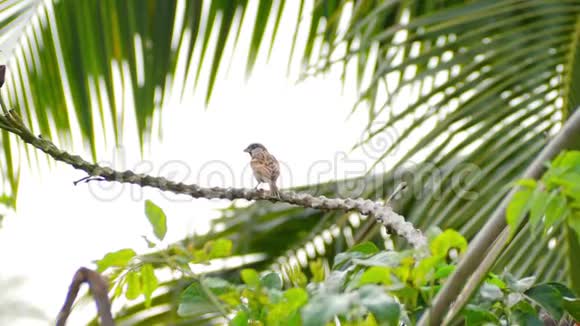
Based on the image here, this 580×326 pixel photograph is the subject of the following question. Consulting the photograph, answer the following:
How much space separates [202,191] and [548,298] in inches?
28.8

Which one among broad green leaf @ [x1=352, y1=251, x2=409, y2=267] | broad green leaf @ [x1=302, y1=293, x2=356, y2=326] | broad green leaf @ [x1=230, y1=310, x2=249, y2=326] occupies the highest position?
broad green leaf @ [x1=352, y1=251, x2=409, y2=267]

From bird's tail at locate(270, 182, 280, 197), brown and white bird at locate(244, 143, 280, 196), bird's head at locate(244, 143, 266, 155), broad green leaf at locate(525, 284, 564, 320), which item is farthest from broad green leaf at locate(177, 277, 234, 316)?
bird's head at locate(244, 143, 266, 155)

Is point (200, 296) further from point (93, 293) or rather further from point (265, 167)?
point (265, 167)

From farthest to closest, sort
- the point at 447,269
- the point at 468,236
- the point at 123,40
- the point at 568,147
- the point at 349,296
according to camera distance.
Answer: the point at 123,40, the point at 468,236, the point at 447,269, the point at 568,147, the point at 349,296

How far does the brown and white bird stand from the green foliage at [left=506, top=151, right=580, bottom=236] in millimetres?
2247

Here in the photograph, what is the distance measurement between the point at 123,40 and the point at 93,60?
0.44 ft

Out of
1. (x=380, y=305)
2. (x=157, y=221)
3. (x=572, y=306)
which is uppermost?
(x=157, y=221)

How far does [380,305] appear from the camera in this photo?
3.07 feet

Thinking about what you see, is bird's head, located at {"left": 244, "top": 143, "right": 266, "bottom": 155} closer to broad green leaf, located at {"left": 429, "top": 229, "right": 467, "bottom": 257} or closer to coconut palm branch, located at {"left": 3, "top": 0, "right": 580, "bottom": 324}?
coconut palm branch, located at {"left": 3, "top": 0, "right": 580, "bottom": 324}

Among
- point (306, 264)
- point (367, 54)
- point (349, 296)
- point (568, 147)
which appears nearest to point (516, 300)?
point (568, 147)

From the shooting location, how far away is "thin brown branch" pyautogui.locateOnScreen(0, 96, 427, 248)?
56.9 inches

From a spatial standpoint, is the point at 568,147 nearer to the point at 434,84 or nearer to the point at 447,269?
the point at 447,269

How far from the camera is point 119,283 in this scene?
4.14 ft

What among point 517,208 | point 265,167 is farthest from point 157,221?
point 265,167
